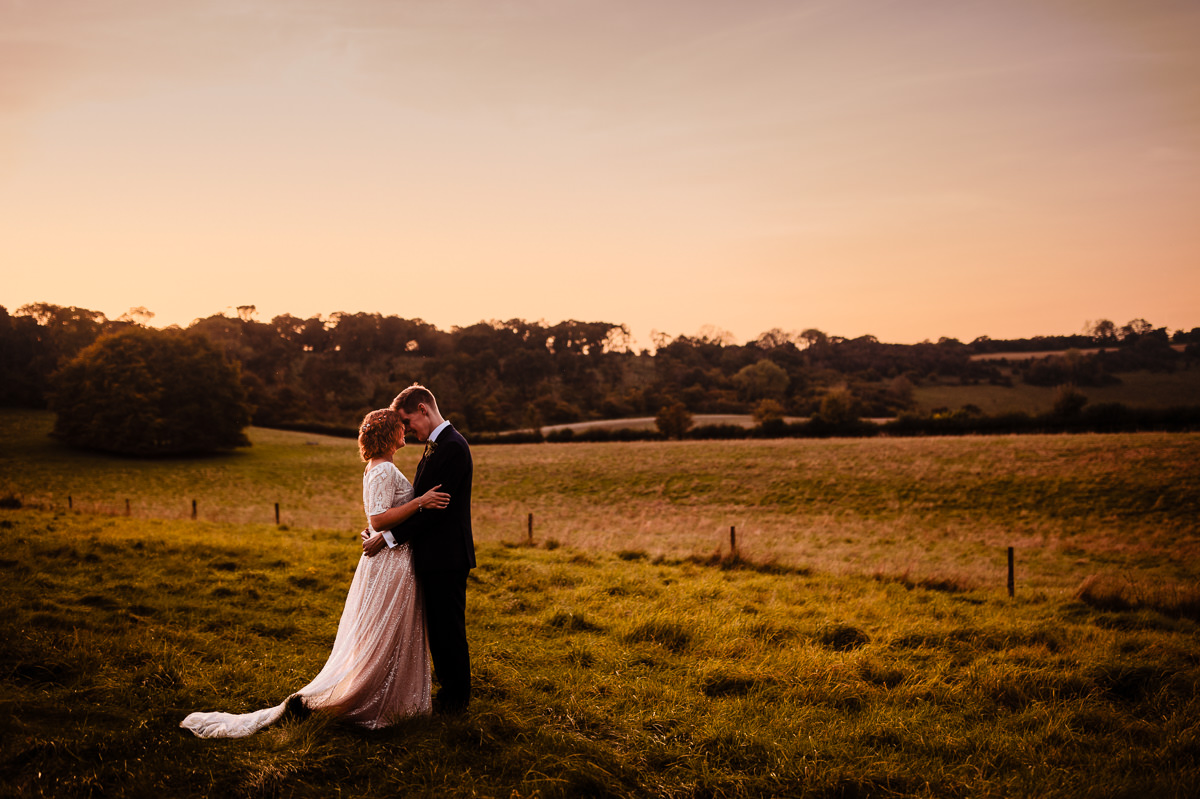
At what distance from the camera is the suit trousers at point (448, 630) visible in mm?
5047

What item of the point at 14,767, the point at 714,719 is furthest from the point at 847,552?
the point at 14,767

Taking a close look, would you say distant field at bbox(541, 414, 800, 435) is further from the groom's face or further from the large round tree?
the groom's face

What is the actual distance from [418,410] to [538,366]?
75740 mm

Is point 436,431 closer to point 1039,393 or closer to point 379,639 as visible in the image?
point 379,639

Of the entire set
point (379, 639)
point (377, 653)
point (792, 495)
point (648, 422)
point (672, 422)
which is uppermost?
point (379, 639)

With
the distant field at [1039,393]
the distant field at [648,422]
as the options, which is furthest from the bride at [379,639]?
the distant field at [1039,393]

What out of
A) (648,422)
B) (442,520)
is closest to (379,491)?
(442,520)

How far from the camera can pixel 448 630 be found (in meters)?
5.08

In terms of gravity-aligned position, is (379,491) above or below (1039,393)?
above

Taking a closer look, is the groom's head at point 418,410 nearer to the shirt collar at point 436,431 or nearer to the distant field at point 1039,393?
the shirt collar at point 436,431

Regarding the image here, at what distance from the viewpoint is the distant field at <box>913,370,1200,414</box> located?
68625mm

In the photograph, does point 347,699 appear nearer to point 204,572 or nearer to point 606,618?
point 606,618

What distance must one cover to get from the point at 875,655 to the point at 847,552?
13523mm

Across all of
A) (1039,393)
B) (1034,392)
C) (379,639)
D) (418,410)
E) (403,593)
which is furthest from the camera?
(1034,392)
